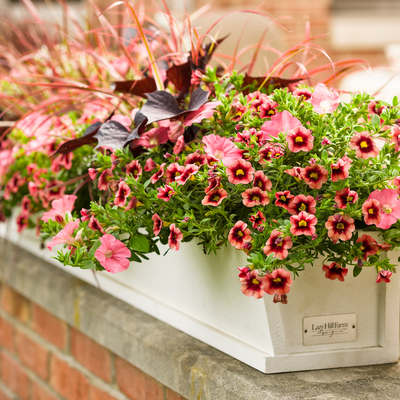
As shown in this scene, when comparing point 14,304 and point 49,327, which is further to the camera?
point 14,304

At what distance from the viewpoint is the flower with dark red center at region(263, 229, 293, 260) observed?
18.7 inches

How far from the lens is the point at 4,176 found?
3.25ft

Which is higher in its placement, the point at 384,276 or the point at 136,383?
the point at 384,276

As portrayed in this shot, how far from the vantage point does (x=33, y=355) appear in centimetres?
107

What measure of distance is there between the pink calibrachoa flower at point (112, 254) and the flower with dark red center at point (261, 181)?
0.18 metres

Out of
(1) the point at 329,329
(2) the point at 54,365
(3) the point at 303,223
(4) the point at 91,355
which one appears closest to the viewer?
(3) the point at 303,223

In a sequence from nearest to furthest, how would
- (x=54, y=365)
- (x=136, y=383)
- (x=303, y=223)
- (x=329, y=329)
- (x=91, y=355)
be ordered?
1. (x=303, y=223)
2. (x=329, y=329)
3. (x=136, y=383)
4. (x=91, y=355)
5. (x=54, y=365)

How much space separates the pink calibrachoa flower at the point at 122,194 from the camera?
0.55 meters

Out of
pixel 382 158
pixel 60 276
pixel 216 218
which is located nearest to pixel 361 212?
pixel 382 158

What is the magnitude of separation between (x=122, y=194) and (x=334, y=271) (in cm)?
28

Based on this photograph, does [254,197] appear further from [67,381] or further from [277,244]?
[67,381]

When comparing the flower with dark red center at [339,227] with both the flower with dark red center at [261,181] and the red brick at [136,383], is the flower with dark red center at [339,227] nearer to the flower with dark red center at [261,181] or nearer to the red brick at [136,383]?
the flower with dark red center at [261,181]

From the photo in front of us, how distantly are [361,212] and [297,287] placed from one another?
135 millimetres

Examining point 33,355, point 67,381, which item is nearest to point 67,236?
point 67,381
